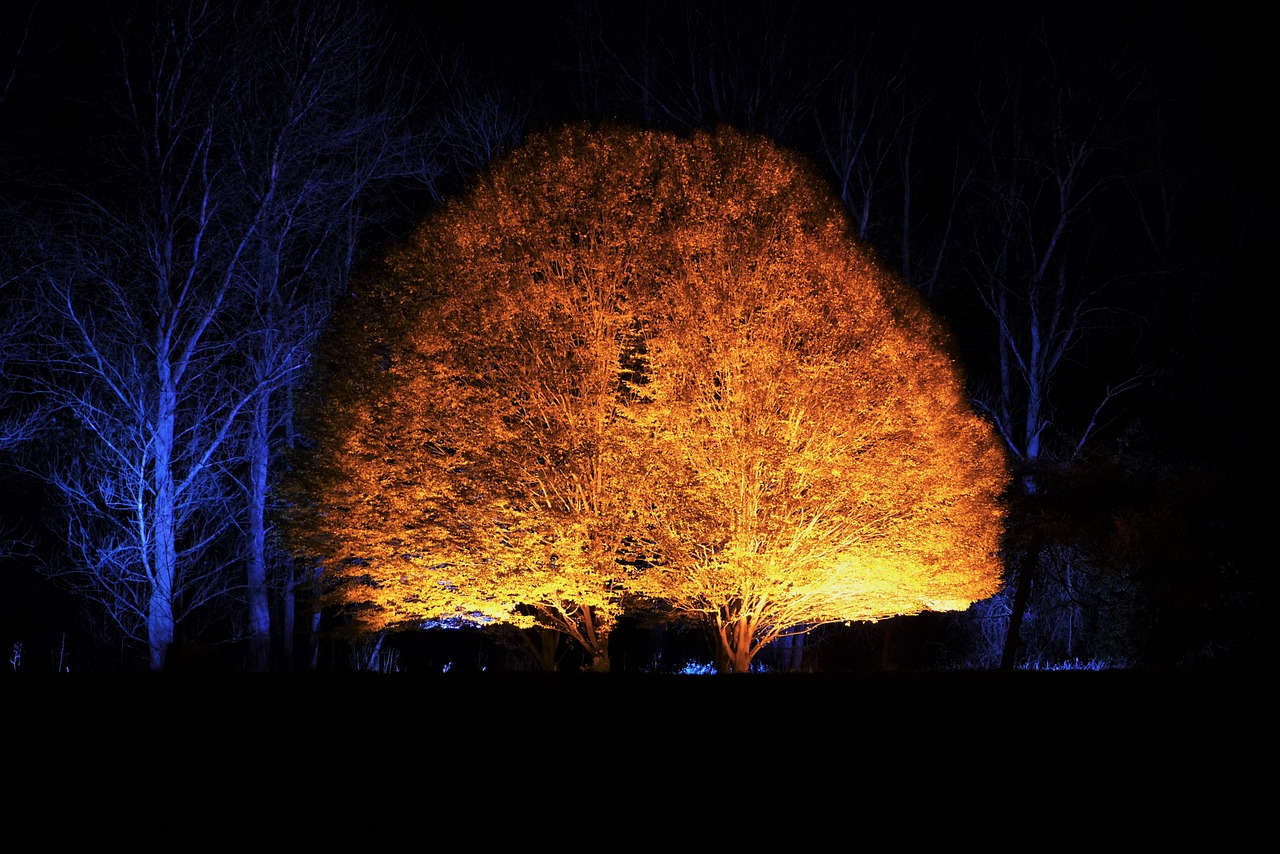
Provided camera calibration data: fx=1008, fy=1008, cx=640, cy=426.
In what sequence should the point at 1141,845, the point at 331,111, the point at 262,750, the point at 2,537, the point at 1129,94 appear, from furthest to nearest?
1. the point at 1129,94
2. the point at 2,537
3. the point at 331,111
4. the point at 1141,845
5. the point at 262,750

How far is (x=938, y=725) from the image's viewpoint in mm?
5945

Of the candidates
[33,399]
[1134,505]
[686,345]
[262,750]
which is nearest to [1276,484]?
[1134,505]

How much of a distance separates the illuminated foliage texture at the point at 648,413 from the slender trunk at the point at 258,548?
177 inches

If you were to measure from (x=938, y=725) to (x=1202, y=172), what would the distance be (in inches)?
901

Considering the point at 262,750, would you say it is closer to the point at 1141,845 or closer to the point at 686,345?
the point at 1141,845

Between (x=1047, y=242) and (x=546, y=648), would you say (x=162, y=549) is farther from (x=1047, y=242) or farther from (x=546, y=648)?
(x=1047, y=242)

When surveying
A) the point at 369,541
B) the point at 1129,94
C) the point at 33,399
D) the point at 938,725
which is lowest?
the point at 938,725

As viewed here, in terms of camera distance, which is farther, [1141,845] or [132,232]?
[132,232]

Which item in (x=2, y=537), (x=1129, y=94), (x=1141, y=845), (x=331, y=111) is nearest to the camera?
(x=1141, y=845)

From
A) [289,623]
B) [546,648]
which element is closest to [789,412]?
[546,648]

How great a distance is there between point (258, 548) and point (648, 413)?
31.3ft

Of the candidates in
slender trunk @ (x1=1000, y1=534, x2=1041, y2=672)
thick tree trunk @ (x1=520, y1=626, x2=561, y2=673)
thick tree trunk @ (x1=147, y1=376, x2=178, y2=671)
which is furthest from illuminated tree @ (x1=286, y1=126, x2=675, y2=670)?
slender trunk @ (x1=1000, y1=534, x2=1041, y2=672)

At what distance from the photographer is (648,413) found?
559 inches

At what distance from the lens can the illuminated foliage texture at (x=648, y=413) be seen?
14281mm
